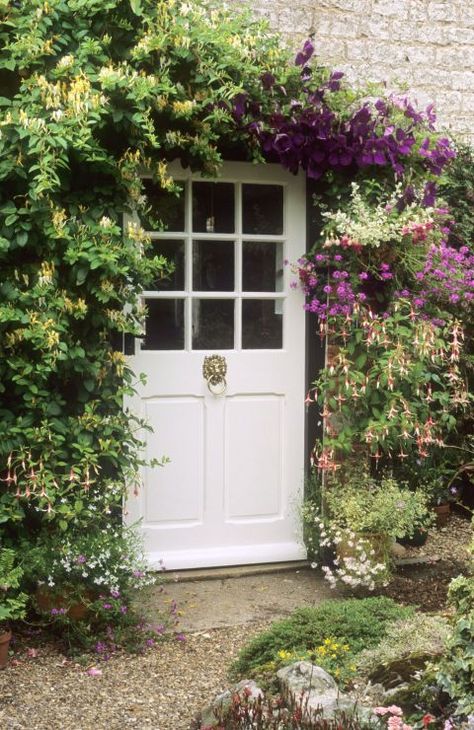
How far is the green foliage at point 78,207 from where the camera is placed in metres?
4.75

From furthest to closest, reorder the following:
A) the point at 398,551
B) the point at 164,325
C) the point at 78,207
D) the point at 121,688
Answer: the point at 398,551 → the point at 164,325 → the point at 78,207 → the point at 121,688

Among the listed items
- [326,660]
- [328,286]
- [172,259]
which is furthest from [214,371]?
[326,660]

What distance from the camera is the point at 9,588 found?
15.6ft

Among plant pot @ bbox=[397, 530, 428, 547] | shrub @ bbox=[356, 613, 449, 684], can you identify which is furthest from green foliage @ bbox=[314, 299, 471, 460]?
shrub @ bbox=[356, 613, 449, 684]

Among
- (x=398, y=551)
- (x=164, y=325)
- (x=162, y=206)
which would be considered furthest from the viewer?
(x=398, y=551)

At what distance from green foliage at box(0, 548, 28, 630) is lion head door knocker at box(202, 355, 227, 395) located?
1717 millimetres

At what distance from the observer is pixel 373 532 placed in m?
5.61

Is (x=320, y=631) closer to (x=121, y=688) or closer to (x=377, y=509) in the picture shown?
(x=121, y=688)

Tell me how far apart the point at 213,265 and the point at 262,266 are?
1.06ft

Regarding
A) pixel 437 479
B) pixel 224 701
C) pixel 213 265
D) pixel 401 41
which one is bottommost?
pixel 224 701

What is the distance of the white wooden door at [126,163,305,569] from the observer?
5.88m

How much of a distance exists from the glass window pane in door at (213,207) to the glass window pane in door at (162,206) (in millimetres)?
107

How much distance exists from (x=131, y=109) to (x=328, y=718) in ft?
10.2

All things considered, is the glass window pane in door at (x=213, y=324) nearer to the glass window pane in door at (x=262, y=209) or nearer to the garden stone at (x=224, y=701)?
the glass window pane in door at (x=262, y=209)
